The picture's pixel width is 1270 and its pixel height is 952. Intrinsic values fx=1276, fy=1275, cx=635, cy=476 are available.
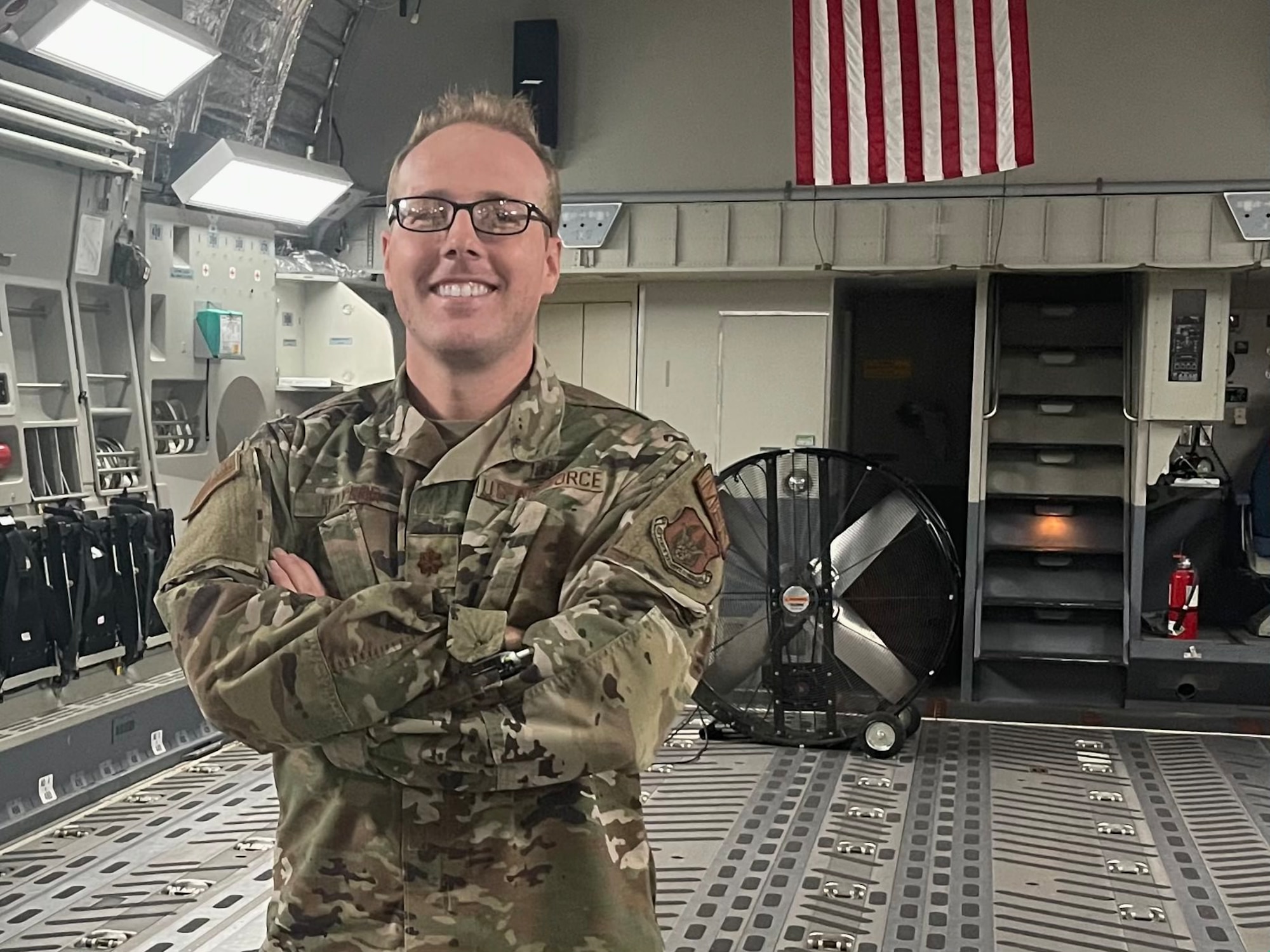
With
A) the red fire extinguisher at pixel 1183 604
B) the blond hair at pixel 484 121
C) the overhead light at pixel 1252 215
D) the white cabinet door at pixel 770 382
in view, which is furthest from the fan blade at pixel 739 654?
the blond hair at pixel 484 121

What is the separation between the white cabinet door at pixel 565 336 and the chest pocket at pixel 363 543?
754 centimetres

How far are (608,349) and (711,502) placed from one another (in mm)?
7413

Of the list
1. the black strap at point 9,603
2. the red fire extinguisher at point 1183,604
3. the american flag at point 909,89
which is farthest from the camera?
the red fire extinguisher at point 1183,604

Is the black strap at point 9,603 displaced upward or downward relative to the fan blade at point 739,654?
upward

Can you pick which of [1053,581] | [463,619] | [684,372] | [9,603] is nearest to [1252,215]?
[1053,581]

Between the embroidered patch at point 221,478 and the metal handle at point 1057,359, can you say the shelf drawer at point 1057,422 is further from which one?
the embroidered patch at point 221,478

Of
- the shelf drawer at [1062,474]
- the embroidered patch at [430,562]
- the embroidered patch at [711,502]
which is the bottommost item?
the shelf drawer at [1062,474]

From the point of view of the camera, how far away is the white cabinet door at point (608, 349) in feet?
31.0

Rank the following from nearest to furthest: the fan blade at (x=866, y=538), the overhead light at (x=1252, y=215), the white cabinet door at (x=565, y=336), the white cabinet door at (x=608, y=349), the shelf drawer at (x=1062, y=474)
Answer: the fan blade at (x=866, y=538), the overhead light at (x=1252, y=215), the shelf drawer at (x=1062, y=474), the white cabinet door at (x=608, y=349), the white cabinet door at (x=565, y=336)

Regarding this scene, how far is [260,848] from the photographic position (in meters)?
5.66

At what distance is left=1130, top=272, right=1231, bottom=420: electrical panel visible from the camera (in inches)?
337

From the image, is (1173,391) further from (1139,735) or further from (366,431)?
(366,431)

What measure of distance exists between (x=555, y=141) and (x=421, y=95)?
3.61 ft

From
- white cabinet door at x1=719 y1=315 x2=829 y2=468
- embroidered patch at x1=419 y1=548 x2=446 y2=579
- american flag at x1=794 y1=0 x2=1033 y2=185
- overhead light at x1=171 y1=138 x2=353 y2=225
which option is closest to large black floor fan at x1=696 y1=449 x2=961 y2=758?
white cabinet door at x1=719 y1=315 x2=829 y2=468
